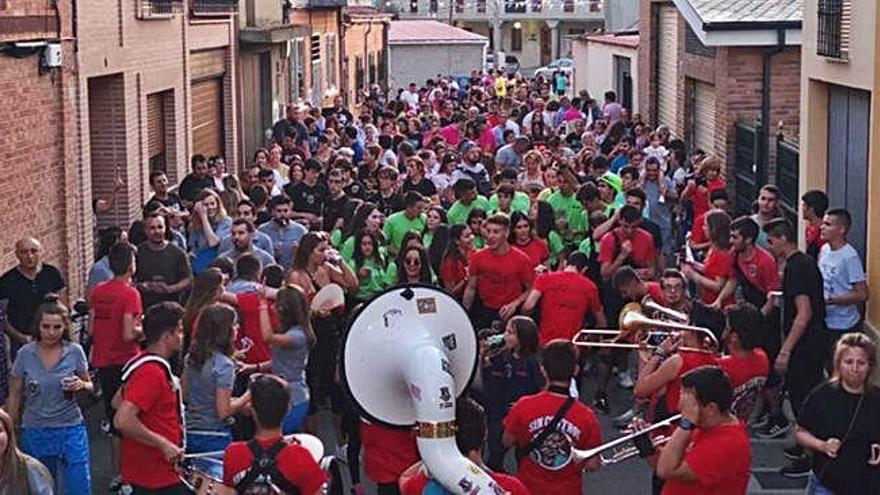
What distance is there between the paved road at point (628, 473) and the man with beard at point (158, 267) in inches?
46.3

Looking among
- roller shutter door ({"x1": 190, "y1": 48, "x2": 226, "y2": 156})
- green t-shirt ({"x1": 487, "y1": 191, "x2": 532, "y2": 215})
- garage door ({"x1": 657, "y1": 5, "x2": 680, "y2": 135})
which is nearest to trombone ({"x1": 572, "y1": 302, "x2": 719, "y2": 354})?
green t-shirt ({"x1": 487, "y1": 191, "x2": 532, "y2": 215})

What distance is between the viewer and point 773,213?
1386 centimetres

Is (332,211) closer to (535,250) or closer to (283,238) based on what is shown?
(283,238)

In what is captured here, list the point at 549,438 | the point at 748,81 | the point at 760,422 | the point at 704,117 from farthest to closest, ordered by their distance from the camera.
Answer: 1. the point at 704,117
2. the point at 748,81
3. the point at 760,422
4. the point at 549,438

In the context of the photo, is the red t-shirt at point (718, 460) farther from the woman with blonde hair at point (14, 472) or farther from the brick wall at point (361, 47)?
the brick wall at point (361, 47)

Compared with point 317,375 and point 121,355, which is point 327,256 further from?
point 121,355

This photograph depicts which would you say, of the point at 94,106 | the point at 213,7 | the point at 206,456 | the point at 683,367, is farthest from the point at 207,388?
the point at 213,7

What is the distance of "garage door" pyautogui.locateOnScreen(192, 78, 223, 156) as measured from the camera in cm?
2292

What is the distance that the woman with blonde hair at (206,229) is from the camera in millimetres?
14430

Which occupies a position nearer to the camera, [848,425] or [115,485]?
[848,425]

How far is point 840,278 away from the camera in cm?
1166

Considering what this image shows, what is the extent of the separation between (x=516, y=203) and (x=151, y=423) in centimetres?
744

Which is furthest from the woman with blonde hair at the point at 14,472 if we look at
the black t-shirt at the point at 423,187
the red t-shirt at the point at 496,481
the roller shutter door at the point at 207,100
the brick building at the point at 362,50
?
the brick building at the point at 362,50

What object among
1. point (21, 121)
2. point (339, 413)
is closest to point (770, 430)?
point (339, 413)
